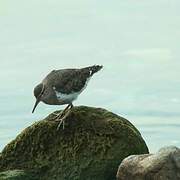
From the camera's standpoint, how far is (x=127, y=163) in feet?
50.4

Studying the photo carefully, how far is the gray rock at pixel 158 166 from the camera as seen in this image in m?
14.8

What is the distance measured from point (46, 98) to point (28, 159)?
178 cm

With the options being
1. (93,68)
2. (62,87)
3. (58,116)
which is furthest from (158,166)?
(93,68)

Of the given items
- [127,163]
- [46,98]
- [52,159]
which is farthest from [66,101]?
[127,163]

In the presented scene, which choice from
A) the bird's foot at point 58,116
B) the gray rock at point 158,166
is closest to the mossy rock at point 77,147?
the bird's foot at point 58,116

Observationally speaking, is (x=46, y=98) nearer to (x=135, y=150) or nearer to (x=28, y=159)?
(x=28, y=159)

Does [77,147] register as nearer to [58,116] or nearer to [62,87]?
[58,116]

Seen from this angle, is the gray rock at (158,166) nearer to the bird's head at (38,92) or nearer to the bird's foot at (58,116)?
the bird's foot at (58,116)

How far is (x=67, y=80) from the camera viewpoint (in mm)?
18109

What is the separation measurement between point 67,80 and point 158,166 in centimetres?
429

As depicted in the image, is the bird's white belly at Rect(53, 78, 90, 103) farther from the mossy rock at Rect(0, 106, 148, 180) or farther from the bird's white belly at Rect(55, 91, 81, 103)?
the mossy rock at Rect(0, 106, 148, 180)

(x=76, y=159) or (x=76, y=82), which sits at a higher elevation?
(x=76, y=82)

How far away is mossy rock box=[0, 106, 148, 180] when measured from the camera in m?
16.3

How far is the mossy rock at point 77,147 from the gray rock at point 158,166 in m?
1.14
